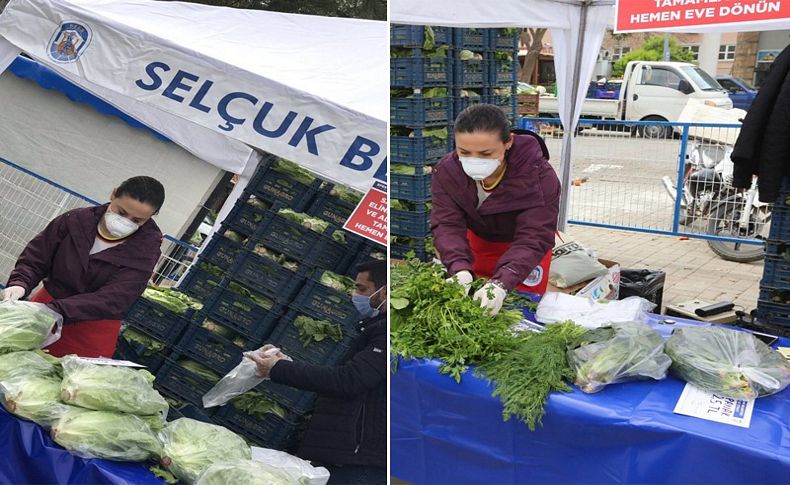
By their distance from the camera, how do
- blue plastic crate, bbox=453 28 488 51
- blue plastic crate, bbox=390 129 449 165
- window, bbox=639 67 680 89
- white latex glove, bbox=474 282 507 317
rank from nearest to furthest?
white latex glove, bbox=474 282 507 317 → blue plastic crate, bbox=390 129 449 165 → blue plastic crate, bbox=453 28 488 51 → window, bbox=639 67 680 89

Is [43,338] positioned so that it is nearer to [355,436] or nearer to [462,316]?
[355,436]

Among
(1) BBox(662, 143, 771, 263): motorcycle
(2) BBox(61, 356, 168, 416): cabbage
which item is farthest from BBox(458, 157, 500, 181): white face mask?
(1) BBox(662, 143, 771, 263): motorcycle

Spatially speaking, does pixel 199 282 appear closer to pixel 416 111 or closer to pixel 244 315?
pixel 244 315

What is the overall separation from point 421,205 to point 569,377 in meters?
3.93

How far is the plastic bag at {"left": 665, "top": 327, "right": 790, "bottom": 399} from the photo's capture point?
2.54 metres

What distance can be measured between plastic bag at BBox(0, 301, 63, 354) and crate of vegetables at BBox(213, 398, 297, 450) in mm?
1122

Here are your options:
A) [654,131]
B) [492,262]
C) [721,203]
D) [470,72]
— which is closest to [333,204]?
[492,262]

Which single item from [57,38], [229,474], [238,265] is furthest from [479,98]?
[229,474]

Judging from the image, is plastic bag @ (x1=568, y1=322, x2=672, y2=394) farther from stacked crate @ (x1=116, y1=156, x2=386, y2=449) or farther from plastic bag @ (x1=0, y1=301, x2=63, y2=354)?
plastic bag @ (x1=0, y1=301, x2=63, y2=354)

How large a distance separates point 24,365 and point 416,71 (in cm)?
414

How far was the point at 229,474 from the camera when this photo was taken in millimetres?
2557

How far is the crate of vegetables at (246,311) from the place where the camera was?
415 cm

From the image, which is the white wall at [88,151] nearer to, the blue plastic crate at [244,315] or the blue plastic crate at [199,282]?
the blue plastic crate at [199,282]

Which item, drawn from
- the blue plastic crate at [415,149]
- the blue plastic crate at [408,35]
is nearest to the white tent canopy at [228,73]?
the blue plastic crate at [408,35]
